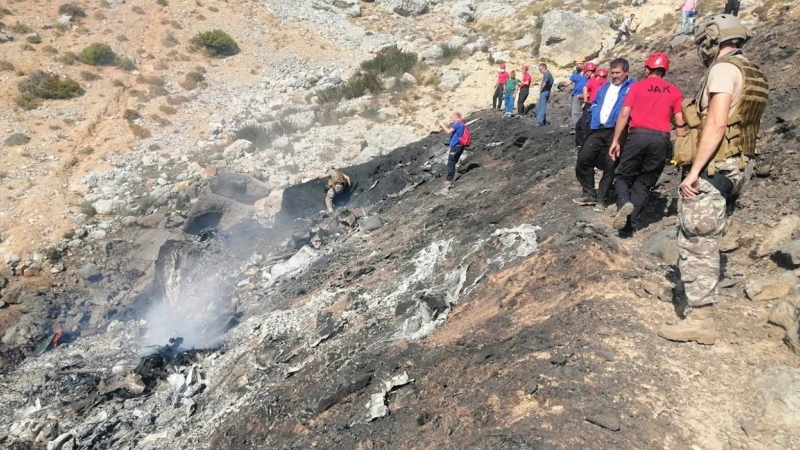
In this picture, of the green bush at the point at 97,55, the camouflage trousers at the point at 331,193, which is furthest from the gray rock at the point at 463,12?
the camouflage trousers at the point at 331,193

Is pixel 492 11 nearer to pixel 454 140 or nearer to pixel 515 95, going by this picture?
pixel 515 95

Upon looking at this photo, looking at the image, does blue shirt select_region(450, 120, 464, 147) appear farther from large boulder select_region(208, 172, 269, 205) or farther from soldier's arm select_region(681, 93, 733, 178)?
soldier's arm select_region(681, 93, 733, 178)

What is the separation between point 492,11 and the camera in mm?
24078

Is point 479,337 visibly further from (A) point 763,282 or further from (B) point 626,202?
(A) point 763,282

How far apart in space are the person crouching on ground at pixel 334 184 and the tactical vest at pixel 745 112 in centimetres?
828

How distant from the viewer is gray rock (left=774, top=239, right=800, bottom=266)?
332 centimetres

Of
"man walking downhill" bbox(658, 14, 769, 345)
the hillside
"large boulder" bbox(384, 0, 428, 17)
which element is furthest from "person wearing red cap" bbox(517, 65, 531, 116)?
"large boulder" bbox(384, 0, 428, 17)

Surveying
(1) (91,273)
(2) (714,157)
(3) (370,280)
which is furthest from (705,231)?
(1) (91,273)

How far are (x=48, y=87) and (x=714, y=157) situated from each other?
21365 millimetres

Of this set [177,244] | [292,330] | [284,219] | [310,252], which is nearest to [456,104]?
[284,219]

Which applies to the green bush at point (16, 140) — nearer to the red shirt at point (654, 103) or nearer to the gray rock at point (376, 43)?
the gray rock at point (376, 43)

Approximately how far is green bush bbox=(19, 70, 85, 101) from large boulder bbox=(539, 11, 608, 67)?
57.1 ft

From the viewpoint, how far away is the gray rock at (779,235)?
3.61 m

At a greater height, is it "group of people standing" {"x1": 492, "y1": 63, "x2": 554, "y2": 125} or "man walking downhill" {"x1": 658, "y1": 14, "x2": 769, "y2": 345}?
"man walking downhill" {"x1": 658, "y1": 14, "x2": 769, "y2": 345}
